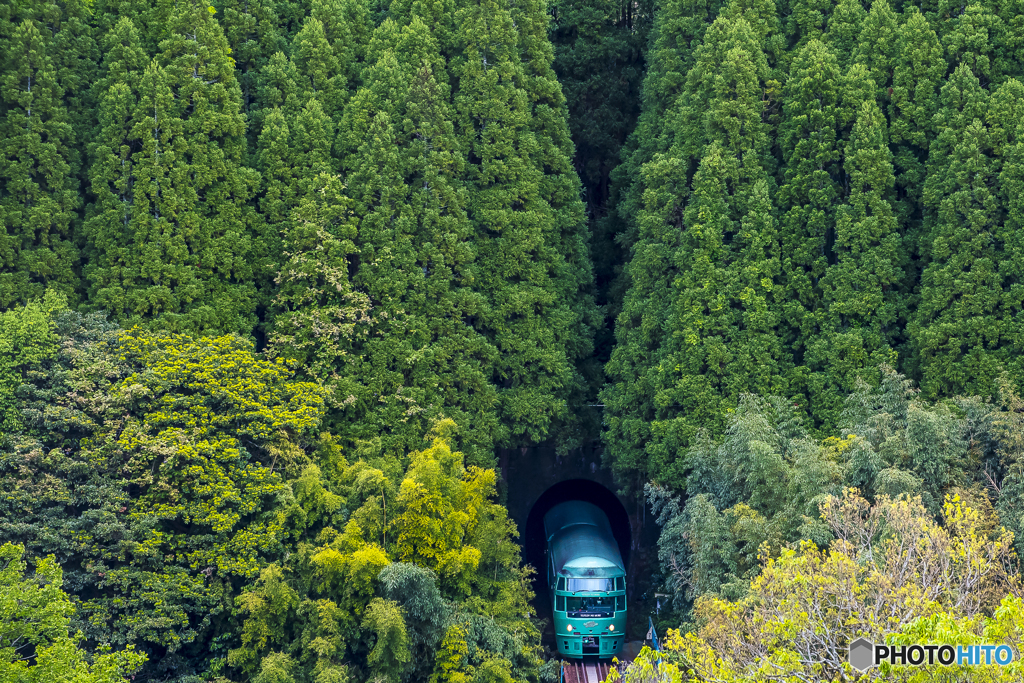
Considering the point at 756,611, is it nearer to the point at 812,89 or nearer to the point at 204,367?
the point at 204,367

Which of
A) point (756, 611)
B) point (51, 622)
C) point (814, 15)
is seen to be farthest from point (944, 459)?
point (51, 622)

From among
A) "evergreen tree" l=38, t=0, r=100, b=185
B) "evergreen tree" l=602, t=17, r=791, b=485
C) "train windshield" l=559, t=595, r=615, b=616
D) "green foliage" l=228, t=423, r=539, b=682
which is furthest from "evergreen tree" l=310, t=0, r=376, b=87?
"train windshield" l=559, t=595, r=615, b=616

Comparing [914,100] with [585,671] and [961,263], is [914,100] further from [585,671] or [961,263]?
[585,671]

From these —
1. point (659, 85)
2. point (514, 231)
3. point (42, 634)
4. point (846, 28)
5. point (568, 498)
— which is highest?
point (846, 28)

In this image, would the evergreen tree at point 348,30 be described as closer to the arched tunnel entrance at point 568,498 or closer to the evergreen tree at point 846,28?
the evergreen tree at point 846,28

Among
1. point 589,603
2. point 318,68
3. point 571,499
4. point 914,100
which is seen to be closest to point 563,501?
point 571,499

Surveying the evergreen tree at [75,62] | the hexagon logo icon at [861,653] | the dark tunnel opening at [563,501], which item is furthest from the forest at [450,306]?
the hexagon logo icon at [861,653]
